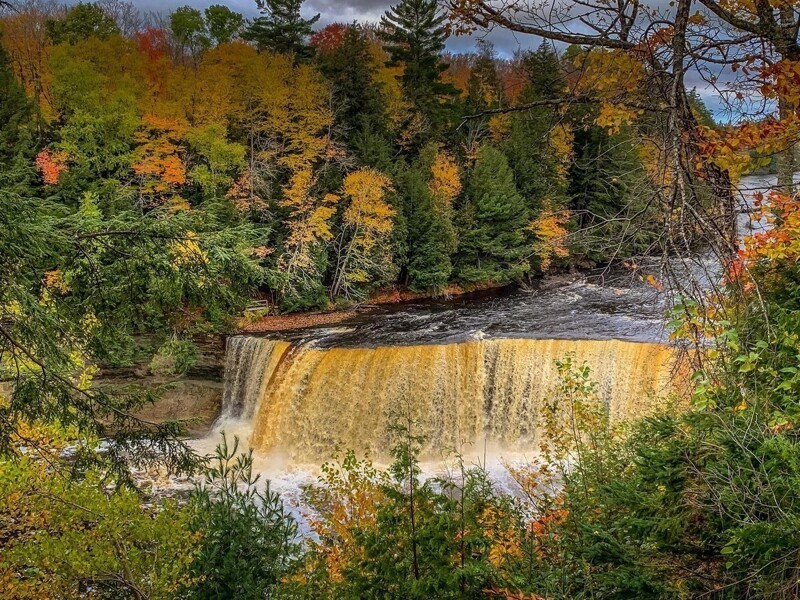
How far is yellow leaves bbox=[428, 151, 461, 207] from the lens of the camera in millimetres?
22734

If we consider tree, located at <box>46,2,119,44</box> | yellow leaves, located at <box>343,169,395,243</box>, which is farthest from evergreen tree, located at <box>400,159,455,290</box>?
tree, located at <box>46,2,119,44</box>

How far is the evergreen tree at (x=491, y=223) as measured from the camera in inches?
894

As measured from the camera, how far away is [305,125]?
20766 millimetres

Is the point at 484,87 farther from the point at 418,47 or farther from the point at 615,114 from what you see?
the point at 615,114

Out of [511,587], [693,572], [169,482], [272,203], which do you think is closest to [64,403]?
[511,587]

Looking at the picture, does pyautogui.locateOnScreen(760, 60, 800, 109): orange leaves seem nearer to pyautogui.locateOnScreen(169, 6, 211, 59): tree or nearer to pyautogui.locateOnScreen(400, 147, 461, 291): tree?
pyautogui.locateOnScreen(400, 147, 461, 291): tree

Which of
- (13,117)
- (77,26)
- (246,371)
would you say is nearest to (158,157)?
(13,117)

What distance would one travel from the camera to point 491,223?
23.6 metres

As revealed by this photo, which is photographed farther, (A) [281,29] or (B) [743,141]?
(A) [281,29]

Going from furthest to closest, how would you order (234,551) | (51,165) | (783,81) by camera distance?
(51,165), (234,551), (783,81)

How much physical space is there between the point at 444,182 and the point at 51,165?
14043 millimetres

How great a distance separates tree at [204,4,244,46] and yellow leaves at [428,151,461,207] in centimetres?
1652

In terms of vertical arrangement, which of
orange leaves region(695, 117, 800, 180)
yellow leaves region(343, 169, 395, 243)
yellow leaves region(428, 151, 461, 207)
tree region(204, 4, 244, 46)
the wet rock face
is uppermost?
tree region(204, 4, 244, 46)

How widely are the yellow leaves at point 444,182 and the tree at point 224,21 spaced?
16521 millimetres
